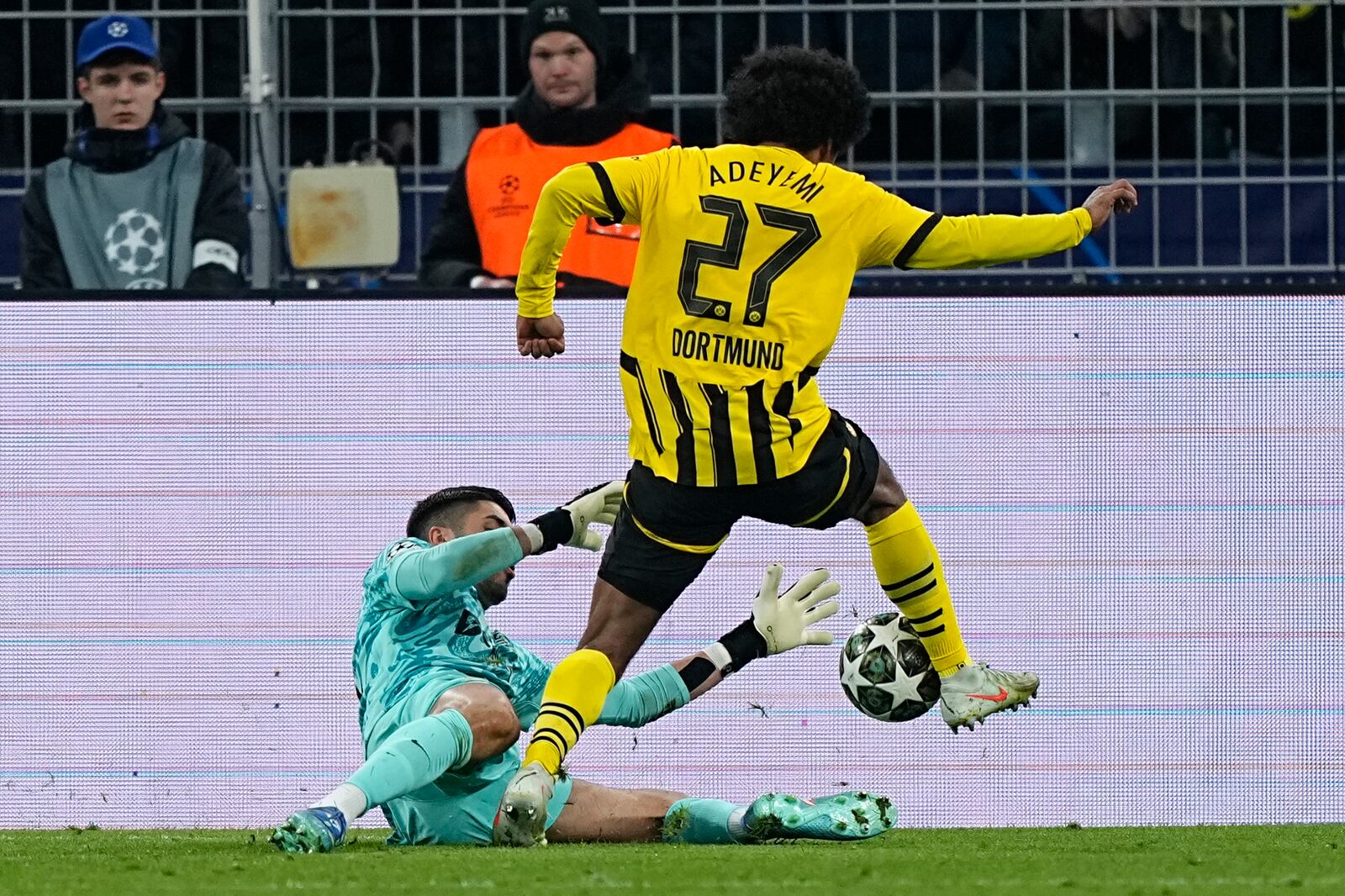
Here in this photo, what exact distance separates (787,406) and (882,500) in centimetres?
40

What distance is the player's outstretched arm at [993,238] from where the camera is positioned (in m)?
5.23

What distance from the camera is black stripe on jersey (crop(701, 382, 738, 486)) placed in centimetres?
511

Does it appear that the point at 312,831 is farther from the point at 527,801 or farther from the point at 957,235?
the point at 957,235

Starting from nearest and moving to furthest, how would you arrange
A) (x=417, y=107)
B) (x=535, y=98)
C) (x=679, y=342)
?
(x=679, y=342) < (x=535, y=98) < (x=417, y=107)

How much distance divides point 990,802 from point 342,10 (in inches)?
133

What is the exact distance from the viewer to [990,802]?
681 centimetres

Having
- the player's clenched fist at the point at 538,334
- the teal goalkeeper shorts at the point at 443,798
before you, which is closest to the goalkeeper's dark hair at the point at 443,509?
the teal goalkeeper shorts at the point at 443,798

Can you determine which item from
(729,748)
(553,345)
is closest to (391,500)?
(729,748)

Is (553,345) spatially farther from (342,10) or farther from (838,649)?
(342,10)

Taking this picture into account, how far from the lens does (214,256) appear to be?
23.7 ft

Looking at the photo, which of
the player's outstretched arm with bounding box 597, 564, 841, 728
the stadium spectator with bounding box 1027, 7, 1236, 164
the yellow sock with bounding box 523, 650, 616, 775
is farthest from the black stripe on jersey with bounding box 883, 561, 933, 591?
the stadium spectator with bounding box 1027, 7, 1236, 164

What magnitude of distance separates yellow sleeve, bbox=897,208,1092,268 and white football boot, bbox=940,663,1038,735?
A: 1020mm

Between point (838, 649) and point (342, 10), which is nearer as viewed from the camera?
point (838, 649)

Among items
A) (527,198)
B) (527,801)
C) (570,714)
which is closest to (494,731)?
(570,714)
